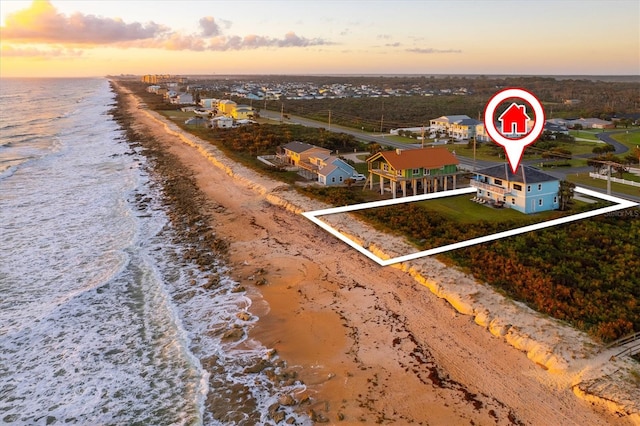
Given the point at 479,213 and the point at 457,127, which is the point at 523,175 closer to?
the point at 479,213

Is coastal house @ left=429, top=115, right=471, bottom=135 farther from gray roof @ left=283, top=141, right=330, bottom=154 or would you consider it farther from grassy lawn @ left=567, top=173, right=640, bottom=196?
gray roof @ left=283, top=141, right=330, bottom=154

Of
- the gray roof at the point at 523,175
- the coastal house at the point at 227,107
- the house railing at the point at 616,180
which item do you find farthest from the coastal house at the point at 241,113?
the gray roof at the point at 523,175

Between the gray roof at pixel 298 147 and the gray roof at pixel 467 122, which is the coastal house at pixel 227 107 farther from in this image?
the gray roof at pixel 298 147

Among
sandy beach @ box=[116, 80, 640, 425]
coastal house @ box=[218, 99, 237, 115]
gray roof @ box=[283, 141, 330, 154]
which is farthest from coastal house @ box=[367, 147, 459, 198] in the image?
coastal house @ box=[218, 99, 237, 115]

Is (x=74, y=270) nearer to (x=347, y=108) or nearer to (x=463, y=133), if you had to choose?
(x=463, y=133)

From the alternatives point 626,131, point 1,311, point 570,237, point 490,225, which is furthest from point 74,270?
point 626,131

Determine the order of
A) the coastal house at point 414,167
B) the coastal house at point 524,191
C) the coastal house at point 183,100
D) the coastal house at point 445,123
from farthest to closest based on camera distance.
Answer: the coastal house at point 183,100
the coastal house at point 445,123
the coastal house at point 414,167
the coastal house at point 524,191
